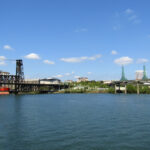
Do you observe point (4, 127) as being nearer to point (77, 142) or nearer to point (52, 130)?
point (52, 130)

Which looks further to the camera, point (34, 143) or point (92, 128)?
point (92, 128)

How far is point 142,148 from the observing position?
27.8 metres

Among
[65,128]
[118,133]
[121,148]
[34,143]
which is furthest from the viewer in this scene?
[65,128]

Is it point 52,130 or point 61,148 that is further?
point 52,130

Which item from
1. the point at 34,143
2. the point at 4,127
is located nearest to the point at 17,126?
the point at 4,127

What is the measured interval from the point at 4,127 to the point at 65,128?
11957 millimetres

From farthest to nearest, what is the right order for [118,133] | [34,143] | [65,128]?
[65,128] → [118,133] → [34,143]

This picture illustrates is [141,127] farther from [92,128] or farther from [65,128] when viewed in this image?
[65,128]

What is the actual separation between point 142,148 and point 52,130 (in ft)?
54.4

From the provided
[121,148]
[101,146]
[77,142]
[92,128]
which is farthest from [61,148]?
[92,128]

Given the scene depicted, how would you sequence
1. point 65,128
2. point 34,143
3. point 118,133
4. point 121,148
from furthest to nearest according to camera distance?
1. point 65,128
2. point 118,133
3. point 34,143
4. point 121,148

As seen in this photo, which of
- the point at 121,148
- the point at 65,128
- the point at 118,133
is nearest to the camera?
the point at 121,148

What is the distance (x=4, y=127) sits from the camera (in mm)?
41375

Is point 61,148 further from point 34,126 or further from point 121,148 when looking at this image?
point 34,126
